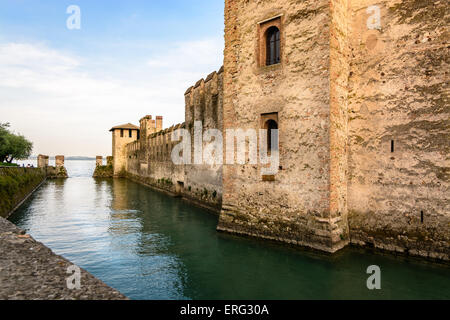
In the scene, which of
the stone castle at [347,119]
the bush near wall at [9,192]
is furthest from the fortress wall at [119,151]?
the stone castle at [347,119]

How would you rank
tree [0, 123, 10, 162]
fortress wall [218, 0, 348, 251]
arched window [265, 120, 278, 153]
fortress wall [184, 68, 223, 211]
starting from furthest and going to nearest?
tree [0, 123, 10, 162]
fortress wall [184, 68, 223, 211]
arched window [265, 120, 278, 153]
fortress wall [218, 0, 348, 251]

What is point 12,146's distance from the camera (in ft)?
120

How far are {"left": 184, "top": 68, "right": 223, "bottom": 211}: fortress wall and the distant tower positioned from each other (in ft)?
77.0

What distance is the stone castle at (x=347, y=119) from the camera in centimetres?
641

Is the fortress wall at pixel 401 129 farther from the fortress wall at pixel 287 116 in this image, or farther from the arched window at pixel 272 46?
the arched window at pixel 272 46

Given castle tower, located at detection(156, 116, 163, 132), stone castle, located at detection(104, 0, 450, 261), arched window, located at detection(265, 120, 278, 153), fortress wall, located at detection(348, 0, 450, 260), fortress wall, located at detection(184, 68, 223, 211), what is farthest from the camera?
castle tower, located at detection(156, 116, 163, 132)

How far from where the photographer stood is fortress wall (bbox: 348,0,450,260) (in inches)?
248

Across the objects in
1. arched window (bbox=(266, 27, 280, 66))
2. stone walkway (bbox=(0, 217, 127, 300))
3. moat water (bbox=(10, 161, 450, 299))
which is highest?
arched window (bbox=(266, 27, 280, 66))

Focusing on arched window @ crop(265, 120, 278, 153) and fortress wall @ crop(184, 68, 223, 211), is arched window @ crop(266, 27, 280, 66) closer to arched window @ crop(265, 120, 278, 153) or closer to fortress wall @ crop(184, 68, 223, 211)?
arched window @ crop(265, 120, 278, 153)

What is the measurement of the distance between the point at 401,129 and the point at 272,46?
409cm

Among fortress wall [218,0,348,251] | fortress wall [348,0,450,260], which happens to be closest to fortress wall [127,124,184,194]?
fortress wall [218,0,348,251]

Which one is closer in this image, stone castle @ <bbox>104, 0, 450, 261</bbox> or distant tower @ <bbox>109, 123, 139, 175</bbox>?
stone castle @ <bbox>104, 0, 450, 261</bbox>

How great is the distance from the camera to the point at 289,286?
5.38 metres
